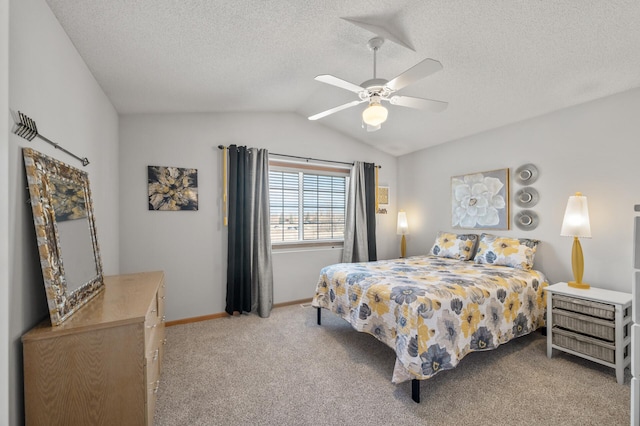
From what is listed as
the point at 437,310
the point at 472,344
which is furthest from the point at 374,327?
the point at 472,344

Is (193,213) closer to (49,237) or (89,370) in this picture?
(49,237)

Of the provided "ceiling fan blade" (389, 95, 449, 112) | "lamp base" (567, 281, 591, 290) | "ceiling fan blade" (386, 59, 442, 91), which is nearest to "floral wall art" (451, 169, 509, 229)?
"lamp base" (567, 281, 591, 290)

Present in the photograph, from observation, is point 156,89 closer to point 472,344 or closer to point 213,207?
point 213,207

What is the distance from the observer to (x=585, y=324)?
2.31 m

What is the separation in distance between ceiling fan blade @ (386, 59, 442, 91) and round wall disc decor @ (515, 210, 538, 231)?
2.39 meters

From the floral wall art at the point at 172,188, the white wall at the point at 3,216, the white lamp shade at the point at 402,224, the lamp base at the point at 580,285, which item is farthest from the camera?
the white lamp shade at the point at 402,224

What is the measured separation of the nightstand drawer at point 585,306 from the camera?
7.20 feet

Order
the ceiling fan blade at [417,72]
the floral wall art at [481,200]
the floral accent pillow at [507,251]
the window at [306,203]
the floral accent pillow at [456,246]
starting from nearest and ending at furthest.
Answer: the ceiling fan blade at [417,72] < the floral accent pillow at [507,251] < the floral wall art at [481,200] < the floral accent pillow at [456,246] < the window at [306,203]

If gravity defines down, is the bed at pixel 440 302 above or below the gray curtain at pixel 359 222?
below

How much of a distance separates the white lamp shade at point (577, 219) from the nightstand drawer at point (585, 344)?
2.89 feet

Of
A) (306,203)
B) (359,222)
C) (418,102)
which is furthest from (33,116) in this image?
(359,222)

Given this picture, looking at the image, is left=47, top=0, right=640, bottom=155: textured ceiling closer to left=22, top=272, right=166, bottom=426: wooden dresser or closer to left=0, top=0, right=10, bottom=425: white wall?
left=0, top=0, right=10, bottom=425: white wall

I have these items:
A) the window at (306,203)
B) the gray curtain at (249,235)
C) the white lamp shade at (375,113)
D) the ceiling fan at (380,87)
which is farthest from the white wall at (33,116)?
the window at (306,203)

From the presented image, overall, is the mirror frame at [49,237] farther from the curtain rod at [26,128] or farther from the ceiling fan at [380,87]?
the ceiling fan at [380,87]
